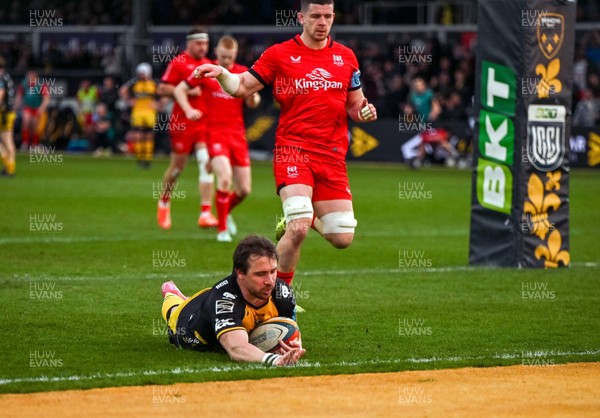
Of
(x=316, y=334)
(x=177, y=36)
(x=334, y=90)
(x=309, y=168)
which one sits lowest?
(x=316, y=334)

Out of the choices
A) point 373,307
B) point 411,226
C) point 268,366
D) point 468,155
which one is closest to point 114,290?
point 373,307

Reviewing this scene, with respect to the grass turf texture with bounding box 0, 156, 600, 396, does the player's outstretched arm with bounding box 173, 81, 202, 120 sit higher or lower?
higher

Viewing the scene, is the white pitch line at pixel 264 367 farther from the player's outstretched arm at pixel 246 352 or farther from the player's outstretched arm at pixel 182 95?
the player's outstretched arm at pixel 182 95

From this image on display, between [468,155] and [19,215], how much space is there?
18.1 m

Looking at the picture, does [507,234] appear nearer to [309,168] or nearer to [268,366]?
[309,168]

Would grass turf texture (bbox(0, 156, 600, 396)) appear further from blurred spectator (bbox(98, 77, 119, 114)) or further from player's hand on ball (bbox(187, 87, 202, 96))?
blurred spectator (bbox(98, 77, 119, 114))

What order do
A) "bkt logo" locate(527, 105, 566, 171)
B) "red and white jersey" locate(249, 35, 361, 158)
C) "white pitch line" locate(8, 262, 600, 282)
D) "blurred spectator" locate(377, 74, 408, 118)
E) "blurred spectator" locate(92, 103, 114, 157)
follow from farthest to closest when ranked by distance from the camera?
"blurred spectator" locate(92, 103, 114, 157) → "blurred spectator" locate(377, 74, 408, 118) → "bkt logo" locate(527, 105, 566, 171) → "white pitch line" locate(8, 262, 600, 282) → "red and white jersey" locate(249, 35, 361, 158)

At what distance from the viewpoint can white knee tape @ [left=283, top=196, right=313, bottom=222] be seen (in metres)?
9.48

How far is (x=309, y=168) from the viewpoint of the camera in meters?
9.72

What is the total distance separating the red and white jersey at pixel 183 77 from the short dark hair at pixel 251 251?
30.1 ft

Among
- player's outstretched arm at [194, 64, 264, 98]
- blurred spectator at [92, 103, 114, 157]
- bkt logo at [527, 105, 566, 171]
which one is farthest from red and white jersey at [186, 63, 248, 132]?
blurred spectator at [92, 103, 114, 157]

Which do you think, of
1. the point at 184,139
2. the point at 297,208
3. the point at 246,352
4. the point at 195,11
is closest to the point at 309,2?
the point at 297,208

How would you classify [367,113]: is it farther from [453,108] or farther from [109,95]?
[109,95]

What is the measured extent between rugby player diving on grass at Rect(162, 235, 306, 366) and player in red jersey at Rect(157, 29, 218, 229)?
8.92 metres
